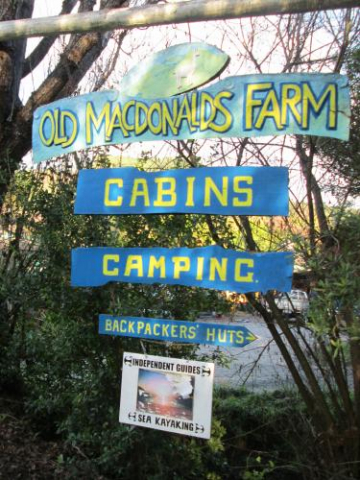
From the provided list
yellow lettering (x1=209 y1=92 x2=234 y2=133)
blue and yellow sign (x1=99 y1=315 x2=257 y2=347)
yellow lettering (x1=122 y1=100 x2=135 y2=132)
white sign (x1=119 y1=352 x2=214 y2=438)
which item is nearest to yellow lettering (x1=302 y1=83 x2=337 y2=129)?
yellow lettering (x1=209 y1=92 x2=234 y2=133)

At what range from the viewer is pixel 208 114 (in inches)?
134

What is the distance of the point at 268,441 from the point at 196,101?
4235mm

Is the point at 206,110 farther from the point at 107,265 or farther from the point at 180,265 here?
the point at 107,265

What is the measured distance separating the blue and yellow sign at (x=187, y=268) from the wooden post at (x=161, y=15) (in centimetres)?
154

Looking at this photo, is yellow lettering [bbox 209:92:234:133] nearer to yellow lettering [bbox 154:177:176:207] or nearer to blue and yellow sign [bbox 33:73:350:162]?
blue and yellow sign [bbox 33:73:350:162]

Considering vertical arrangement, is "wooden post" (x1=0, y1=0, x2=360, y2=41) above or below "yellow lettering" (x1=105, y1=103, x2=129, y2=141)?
above

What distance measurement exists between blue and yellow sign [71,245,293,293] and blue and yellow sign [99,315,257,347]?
272 mm

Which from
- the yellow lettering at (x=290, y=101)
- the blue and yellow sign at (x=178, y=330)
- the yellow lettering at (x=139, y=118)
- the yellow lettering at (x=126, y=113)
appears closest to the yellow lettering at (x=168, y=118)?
the yellow lettering at (x=139, y=118)

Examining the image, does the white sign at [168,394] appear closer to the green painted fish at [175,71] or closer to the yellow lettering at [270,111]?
the yellow lettering at [270,111]

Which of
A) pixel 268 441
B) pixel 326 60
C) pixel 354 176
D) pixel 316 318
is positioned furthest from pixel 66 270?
pixel 268 441

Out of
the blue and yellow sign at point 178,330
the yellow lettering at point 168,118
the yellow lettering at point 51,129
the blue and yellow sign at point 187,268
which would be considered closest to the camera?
the blue and yellow sign at point 187,268

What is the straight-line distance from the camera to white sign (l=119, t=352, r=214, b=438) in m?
3.42

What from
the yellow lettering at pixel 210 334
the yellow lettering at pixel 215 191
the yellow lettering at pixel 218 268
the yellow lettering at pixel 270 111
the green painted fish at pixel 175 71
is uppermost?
the green painted fish at pixel 175 71

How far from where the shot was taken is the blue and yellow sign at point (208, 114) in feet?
10.3
